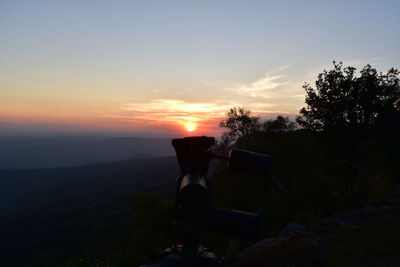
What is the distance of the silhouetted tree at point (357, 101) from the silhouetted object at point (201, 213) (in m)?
36.4

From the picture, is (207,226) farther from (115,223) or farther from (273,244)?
(115,223)

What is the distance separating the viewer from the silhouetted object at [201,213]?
10.4ft

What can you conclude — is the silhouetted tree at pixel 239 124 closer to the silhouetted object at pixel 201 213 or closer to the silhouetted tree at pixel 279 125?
the silhouetted tree at pixel 279 125

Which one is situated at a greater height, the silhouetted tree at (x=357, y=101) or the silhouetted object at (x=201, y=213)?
the silhouetted tree at (x=357, y=101)

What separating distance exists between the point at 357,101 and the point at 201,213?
3924 cm

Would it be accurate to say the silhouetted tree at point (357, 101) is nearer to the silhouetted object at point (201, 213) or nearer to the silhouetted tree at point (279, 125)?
the silhouetted tree at point (279, 125)

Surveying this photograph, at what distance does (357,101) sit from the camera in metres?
37.2

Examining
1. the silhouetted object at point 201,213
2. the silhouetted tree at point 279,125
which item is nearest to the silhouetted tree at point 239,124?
the silhouetted tree at point 279,125

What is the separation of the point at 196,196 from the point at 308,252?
759 centimetres

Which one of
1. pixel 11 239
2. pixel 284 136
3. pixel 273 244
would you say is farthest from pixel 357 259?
pixel 11 239

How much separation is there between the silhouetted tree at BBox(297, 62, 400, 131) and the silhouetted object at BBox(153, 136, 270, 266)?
36.4m

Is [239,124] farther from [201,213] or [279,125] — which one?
[201,213]

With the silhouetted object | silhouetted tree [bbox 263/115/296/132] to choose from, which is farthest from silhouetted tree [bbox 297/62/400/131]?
the silhouetted object

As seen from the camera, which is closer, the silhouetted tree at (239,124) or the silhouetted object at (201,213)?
the silhouetted object at (201,213)
